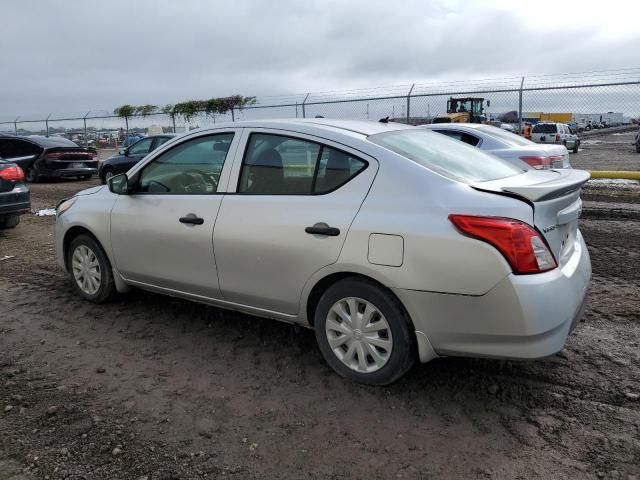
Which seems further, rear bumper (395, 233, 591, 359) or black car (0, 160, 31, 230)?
black car (0, 160, 31, 230)

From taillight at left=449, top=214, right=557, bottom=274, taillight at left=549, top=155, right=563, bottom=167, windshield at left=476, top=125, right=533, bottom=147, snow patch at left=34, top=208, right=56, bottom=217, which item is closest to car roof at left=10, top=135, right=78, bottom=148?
snow patch at left=34, top=208, right=56, bottom=217

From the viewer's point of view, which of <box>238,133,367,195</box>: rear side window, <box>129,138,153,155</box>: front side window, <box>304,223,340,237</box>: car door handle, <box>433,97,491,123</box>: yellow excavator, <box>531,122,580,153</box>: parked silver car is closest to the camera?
<box>304,223,340,237</box>: car door handle

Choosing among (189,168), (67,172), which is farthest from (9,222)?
(67,172)

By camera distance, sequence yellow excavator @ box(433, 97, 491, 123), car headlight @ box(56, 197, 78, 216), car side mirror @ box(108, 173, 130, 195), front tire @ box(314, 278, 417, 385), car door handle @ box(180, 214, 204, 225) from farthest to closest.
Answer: yellow excavator @ box(433, 97, 491, 123) < car headlight @ box(56, 197, 78, 216) < car side mirror @ box(108, 173, 130, 195) < car door handle @ box(180, 214, 204, 225) < front tire @ box(314, 278, 417, 385)

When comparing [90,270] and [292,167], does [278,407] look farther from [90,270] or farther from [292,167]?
[90,270]

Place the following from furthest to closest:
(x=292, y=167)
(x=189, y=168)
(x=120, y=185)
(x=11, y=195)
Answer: (x=11, y=195) → (x=120, y=185) → (x=189, y=168) → (x=292, y=167)

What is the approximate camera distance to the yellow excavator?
28.0 metres

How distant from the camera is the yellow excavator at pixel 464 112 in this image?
28.0 meters

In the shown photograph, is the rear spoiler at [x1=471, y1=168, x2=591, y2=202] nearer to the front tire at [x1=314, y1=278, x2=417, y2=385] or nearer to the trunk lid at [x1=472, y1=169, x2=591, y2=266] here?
the trunk lid at [x1=472, y1=169, x2=591, y2=266]

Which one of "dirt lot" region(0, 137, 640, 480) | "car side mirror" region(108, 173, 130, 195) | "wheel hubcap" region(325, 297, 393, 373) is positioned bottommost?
"dirt lot" region(0, 137, 640, 480)

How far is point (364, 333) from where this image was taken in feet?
10.5

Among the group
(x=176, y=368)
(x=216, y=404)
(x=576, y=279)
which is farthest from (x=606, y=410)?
(x=176, y=368)

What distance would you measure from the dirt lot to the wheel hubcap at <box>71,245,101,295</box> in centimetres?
35

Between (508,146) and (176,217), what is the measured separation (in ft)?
20.9
